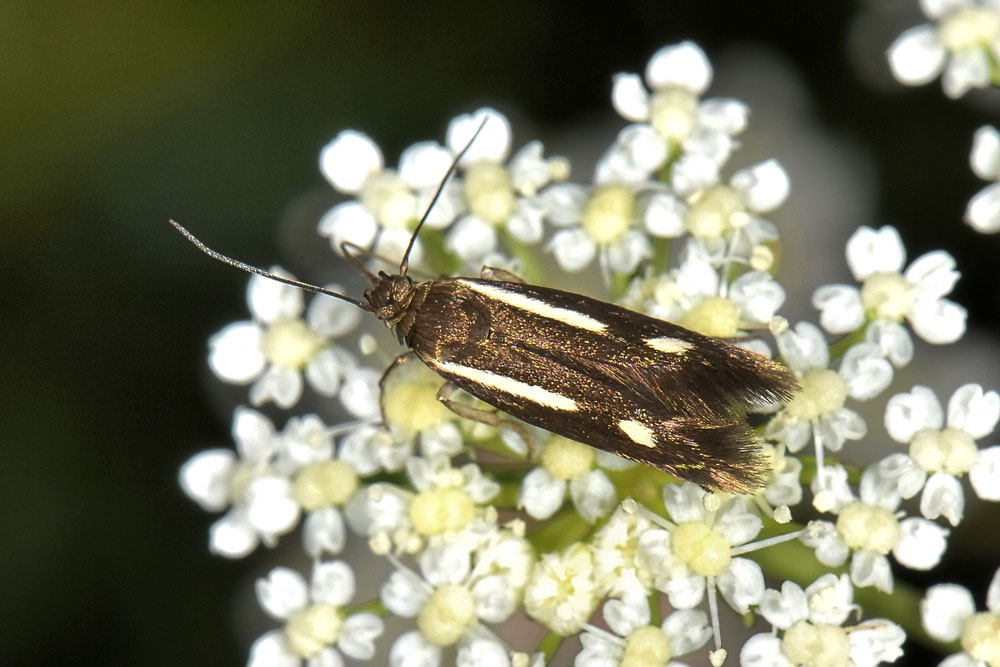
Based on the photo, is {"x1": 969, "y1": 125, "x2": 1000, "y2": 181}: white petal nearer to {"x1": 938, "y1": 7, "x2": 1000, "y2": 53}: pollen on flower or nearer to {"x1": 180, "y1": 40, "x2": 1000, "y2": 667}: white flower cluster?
{"x1": 180, "y1": 40, "x2": 1000, "y2": 667}: white flower cluster

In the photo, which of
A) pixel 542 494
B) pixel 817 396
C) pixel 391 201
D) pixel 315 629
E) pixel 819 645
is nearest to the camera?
pixel 819 645

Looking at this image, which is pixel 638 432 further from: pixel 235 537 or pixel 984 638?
pixel 235 537

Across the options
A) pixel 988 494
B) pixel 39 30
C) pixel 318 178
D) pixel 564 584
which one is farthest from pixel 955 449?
pixel 39 30

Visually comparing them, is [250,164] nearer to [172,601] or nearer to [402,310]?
[402,310]

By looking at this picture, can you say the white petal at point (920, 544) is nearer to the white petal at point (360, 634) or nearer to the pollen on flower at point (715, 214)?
the pollen on flower at point (715, 214)

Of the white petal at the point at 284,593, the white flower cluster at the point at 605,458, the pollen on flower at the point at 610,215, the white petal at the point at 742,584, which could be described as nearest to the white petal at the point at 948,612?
the white flower cluster at the point at 605,458

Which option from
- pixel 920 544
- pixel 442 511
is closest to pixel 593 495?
pixel 442 511
